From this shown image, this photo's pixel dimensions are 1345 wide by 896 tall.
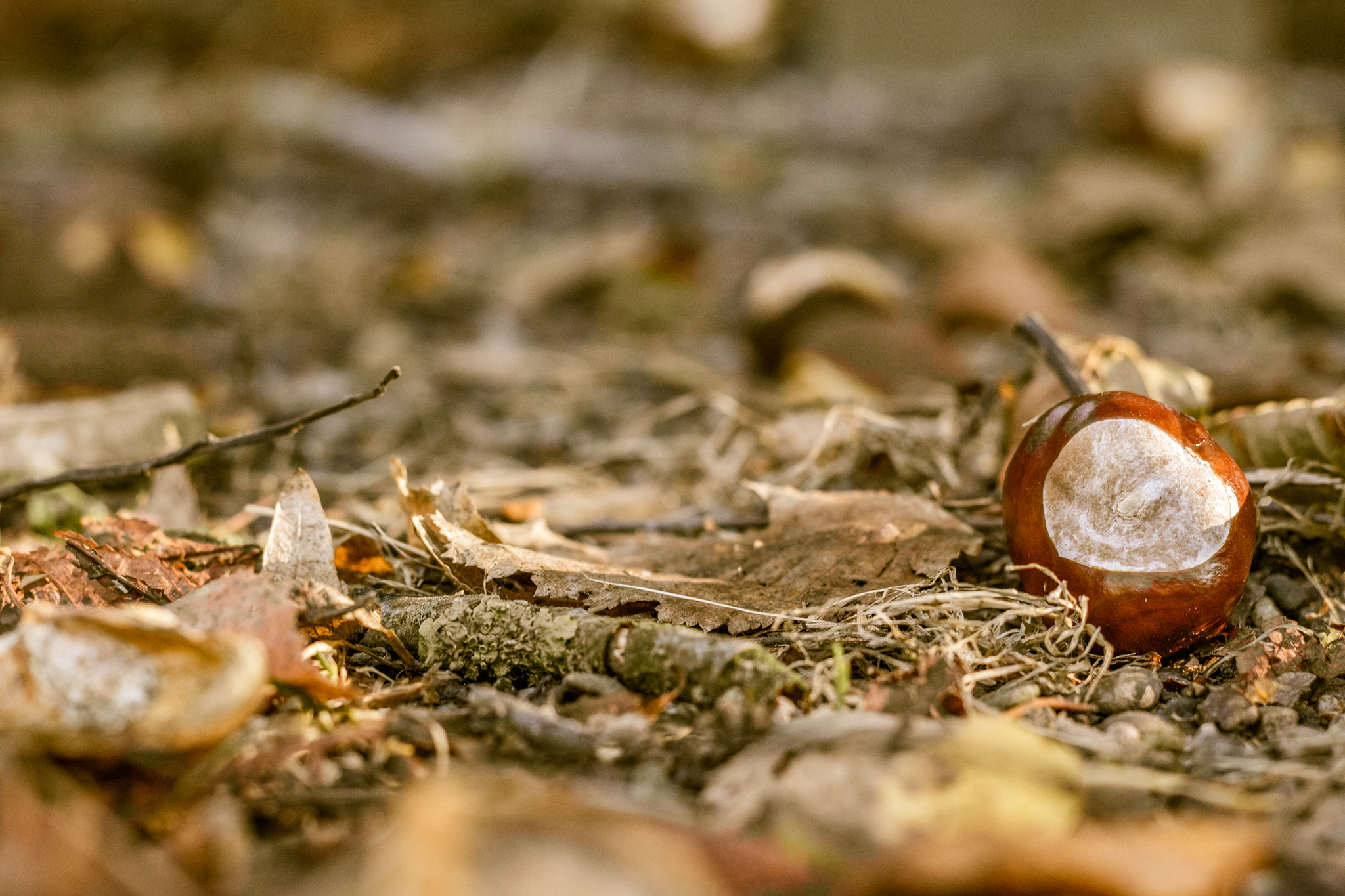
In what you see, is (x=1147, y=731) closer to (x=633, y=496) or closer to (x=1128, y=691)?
(x=1128, y=691)

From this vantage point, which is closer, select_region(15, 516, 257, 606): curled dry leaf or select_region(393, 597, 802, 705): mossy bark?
select_region(393, 597, 802, 705): mossy bark

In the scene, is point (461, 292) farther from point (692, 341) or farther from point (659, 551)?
point (659, 551)

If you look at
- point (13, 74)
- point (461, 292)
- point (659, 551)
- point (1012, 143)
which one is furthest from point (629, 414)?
point (13, 74)

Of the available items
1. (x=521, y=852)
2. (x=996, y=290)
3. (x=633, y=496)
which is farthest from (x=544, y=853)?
(x=996, y=290)

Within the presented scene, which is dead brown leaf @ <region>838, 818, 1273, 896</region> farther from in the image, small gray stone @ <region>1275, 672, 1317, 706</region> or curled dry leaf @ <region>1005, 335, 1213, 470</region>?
curled dry leaf @ <region>1005, 335, 1213, 470</region>

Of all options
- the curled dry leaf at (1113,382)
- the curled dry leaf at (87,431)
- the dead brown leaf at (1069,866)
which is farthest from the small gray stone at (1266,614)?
the curled dry leaf at (87,431)

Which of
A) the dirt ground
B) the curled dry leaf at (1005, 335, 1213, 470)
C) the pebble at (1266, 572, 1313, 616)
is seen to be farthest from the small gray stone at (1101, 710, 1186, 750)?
the curled dry leaf at (1005, 335, 1213, 470)

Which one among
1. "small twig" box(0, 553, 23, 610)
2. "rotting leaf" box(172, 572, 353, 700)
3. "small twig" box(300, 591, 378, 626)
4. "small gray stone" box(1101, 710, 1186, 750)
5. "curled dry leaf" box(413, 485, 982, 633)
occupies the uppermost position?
"rotting leaf" box(172, 572, 353, 700)
